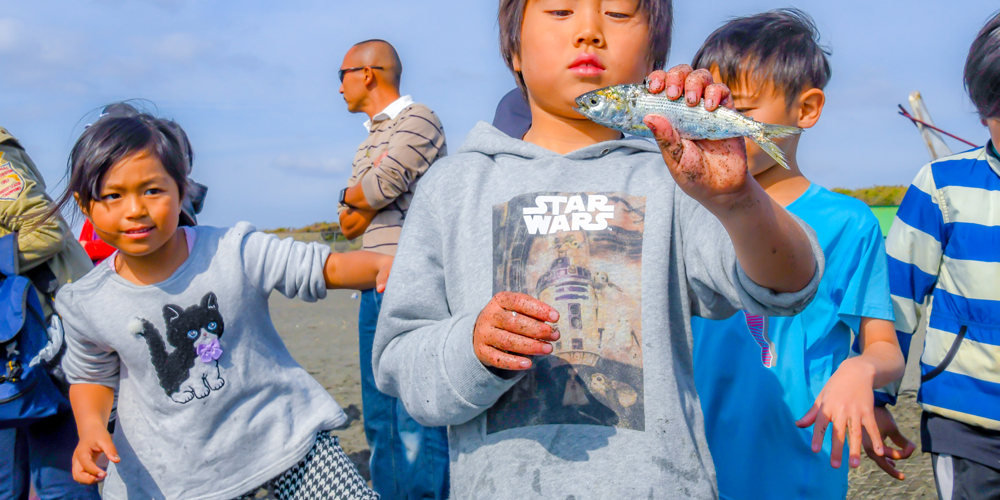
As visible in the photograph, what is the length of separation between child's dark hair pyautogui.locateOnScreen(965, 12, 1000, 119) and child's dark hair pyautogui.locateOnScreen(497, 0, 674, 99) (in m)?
1.43

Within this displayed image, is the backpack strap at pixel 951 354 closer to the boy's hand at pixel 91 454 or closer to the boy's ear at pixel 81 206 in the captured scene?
Answer: the boy's hand at pixel 91 454

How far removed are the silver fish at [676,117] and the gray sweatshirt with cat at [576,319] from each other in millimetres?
224

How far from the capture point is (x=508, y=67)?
7.47 feet

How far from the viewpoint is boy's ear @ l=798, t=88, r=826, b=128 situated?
9.52ft

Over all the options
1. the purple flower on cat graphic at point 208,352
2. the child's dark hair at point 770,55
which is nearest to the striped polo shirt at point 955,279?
the child's dark hair at point 770,55

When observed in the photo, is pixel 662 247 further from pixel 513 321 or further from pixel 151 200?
pixel 151 200

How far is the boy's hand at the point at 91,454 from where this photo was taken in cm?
262

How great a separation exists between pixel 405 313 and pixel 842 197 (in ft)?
5.96

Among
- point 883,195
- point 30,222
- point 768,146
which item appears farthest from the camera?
point 883,195

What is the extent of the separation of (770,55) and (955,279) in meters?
1.14

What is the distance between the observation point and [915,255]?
9.09 ft

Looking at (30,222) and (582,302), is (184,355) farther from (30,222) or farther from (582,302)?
(582,302)

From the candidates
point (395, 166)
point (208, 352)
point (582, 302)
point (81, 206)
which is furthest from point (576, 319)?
point (395, 166)

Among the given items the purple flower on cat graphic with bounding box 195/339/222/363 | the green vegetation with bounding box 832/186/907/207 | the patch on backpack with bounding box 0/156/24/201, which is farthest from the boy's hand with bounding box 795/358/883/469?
the green vegetation with bounding box 832/186/907/207
